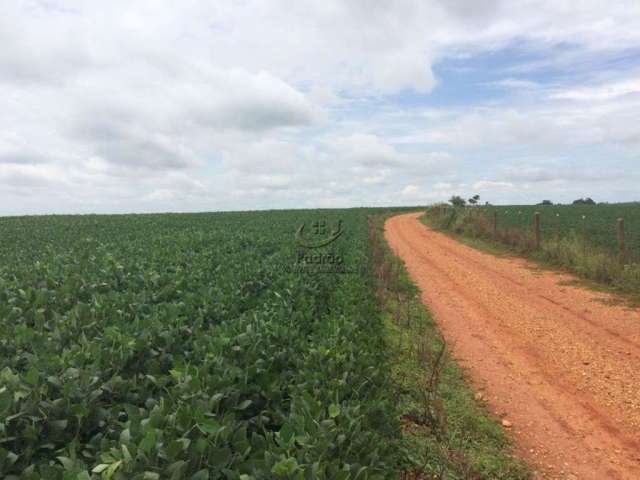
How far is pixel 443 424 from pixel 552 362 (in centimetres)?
363

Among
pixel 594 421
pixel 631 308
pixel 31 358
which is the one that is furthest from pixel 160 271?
pixel 631 308

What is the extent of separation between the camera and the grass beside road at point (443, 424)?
4.57 meters

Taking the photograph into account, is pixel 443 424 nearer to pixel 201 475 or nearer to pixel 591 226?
pixel 201 475

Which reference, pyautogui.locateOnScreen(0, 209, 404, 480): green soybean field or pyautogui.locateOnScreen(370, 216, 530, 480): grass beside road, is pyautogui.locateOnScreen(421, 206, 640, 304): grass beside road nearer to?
pyautogui.locateOnScreen(370, 216, 530, 480): grass beside road

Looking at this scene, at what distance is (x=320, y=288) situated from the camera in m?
7.58

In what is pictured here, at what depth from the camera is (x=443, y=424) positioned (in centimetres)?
511

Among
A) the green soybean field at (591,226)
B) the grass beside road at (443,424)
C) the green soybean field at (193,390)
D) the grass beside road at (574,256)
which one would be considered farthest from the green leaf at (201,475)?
the green soybean field at (591,226)

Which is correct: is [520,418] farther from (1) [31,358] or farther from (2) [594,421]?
(1) [31,358]

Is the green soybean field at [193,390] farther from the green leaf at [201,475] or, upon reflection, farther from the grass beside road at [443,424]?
the grass beside road at [443,424]

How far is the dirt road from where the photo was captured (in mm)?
5168

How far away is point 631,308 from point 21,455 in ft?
39.7

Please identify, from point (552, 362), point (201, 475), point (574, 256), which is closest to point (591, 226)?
point (574, 256)

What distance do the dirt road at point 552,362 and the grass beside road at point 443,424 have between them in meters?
0.26

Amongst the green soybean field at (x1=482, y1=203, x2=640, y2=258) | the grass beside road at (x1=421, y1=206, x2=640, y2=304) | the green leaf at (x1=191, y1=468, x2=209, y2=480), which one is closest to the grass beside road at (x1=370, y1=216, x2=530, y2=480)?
the green leaf at (x1=191, y1=468, x2=209, y2=480)
